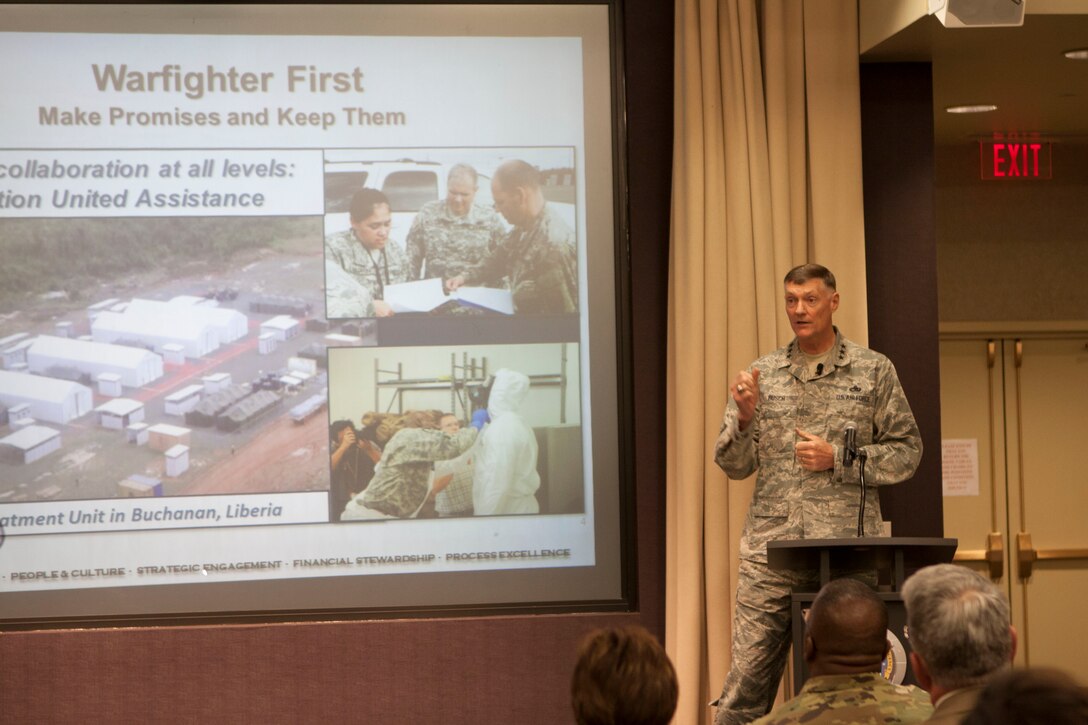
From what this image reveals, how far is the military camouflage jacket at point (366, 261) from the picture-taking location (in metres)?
4.08

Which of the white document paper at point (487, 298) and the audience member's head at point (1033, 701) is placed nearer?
the audience member's head at point (1033, 701)

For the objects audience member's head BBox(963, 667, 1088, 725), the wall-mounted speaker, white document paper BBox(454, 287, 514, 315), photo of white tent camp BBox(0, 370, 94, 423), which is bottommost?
Result: audience member's head BBox(963, 667, 1088, 725)

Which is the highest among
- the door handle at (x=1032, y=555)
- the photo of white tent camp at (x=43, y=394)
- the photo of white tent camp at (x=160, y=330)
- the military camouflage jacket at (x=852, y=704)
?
the photo of white tent camp at (x=160, y=330)

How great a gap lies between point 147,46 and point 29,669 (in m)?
2.28

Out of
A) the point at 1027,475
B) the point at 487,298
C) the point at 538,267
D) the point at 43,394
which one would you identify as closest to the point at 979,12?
the point at 538,267

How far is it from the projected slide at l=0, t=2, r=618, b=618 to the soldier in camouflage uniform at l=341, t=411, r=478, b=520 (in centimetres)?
1

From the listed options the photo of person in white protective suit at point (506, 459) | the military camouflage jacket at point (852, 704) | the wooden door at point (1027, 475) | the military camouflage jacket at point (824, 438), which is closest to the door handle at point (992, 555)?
the wooden door at point (1027, 475)

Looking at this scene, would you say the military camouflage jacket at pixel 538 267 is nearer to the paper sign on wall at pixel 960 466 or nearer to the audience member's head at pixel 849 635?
the audience member's head at pixel 849 635

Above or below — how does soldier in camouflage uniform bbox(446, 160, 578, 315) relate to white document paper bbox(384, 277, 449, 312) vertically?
above

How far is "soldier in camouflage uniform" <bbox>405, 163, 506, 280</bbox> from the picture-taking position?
411cm

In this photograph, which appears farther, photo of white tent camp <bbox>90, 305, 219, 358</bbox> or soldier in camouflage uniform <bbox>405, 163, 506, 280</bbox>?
soldier in camouflage uniform <bbox>405, 163, 506, 280</bbox>

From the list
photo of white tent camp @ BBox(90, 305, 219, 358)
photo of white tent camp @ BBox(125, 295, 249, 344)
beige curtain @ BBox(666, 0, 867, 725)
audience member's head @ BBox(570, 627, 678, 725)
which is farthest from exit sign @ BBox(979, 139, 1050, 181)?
audience member's head @ BBox(570, 627, 678, 725)

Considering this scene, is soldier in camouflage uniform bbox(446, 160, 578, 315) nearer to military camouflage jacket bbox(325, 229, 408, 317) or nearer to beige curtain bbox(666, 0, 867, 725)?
military camouflage jacket bbox(325, 229, 408, 317)

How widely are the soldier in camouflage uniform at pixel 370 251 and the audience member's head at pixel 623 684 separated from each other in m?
2.48
